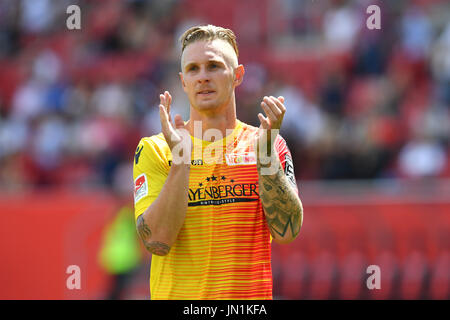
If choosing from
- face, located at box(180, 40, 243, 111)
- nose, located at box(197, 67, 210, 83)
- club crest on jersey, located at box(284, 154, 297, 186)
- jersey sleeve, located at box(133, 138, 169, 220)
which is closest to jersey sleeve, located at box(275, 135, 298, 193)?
club crest on jersey, located at box(284, 154, 297, 186)

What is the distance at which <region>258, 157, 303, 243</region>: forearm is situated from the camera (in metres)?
4.09

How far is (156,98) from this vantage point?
1559 centimetres

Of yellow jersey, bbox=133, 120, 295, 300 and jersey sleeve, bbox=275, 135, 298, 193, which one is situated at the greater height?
jersey sleeve, bbox=275, 135, 298, 193

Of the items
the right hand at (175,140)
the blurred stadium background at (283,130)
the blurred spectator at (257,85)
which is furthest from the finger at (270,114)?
the blurred spectator at (257,85)

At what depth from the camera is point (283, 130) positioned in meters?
13.2

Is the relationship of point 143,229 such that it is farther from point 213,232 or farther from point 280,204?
point 280,204

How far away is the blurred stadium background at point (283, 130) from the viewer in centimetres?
1123

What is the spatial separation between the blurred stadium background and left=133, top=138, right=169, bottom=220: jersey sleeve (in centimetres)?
692

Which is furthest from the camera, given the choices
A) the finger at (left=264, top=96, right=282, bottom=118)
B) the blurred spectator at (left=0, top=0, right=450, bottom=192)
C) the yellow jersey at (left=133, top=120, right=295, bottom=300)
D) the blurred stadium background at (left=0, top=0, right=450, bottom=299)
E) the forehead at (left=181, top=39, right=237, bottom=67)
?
the blurred spectator at (left=0, top=0, right=450, bottom=192)

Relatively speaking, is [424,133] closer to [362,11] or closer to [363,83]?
[363,83]

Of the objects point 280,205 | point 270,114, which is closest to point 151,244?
point 280,205

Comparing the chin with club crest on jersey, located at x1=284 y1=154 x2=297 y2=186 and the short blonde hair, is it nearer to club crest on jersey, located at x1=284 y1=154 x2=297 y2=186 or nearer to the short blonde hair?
the short blonde hair

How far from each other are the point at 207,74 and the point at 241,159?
525mm

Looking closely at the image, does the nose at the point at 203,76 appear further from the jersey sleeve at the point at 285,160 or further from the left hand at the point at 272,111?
the jersey sleeve at the point at 285,160
